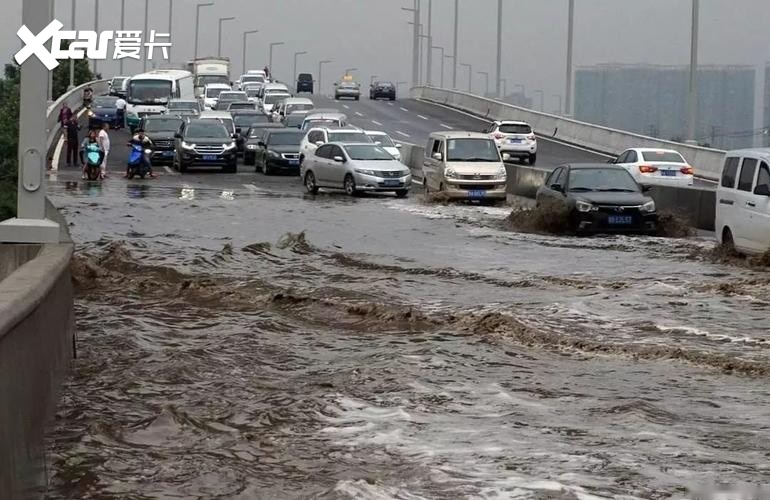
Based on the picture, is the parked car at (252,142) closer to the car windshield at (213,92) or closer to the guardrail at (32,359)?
the car windshield at (213,92)

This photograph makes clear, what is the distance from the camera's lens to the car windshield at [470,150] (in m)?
34.6

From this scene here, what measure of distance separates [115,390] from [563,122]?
5448 centimetres

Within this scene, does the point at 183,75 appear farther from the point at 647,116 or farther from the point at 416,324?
the point at 416,324

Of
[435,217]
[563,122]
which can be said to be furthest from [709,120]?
[435,217]

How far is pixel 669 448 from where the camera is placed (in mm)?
9562

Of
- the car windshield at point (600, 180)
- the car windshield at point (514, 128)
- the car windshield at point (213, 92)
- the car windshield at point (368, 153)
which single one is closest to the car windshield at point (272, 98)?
the car windshield at point (213, 92)

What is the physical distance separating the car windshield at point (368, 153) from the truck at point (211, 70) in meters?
50.1

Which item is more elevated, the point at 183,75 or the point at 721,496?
the point at 183,75

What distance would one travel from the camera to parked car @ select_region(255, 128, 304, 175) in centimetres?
4394

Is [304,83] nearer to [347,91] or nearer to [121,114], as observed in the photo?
[347,91]

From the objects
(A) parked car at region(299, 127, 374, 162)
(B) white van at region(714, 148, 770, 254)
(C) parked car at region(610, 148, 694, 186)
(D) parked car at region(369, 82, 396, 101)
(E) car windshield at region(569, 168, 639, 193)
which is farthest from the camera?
(D) parked car at region(369, 82, 396, 101)

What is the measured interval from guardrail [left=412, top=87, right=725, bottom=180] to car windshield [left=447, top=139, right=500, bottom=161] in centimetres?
1229

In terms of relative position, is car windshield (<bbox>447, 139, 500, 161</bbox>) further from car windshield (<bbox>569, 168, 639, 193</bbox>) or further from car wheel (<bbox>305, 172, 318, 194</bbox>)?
car windshield (<bbox>569, 168, 639, 193</bbox>)

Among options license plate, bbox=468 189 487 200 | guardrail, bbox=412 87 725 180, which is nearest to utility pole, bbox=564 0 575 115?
guardrail, bbox=412 87 725 180
